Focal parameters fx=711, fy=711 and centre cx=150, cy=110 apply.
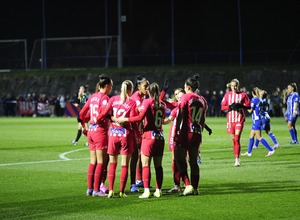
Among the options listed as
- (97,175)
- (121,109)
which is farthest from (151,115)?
(97,175)

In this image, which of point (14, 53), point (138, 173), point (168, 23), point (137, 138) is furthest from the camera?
point (168, 23)

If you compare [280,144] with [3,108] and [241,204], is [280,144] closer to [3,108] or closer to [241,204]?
[241,204]

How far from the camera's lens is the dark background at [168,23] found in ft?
213

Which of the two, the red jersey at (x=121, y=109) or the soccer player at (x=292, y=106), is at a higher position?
the red jersey at (x=121, y=109)

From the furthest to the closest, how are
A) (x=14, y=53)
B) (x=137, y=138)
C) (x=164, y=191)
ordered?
(x=14, y=53) < (x=137, y=138) < (x=164, y=191)

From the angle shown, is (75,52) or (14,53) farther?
(14,53)

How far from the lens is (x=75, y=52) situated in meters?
61.9

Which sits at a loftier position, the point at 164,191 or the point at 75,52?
the point at 75,52

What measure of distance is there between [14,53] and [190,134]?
52.9m

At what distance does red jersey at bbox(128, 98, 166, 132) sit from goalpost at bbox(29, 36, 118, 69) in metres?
48.5

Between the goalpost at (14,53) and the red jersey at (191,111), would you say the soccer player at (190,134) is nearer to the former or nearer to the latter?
the red jersey at (191,111)

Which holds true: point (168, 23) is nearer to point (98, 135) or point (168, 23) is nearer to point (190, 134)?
point (190, 134)

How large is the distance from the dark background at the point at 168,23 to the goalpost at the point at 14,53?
7509 millimetres

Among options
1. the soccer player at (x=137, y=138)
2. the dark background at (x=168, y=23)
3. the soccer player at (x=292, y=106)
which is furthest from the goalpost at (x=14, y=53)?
the soccer player at (x=137, y=138)
